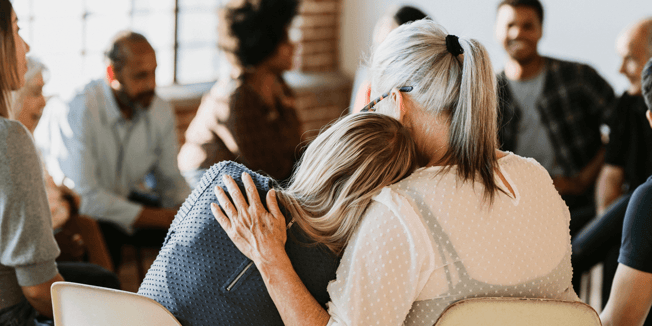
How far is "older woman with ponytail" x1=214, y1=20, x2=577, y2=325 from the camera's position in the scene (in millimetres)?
1073

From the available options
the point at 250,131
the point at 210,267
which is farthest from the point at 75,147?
the point at 210,267

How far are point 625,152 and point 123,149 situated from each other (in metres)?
2.15

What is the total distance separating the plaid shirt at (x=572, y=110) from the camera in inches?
114

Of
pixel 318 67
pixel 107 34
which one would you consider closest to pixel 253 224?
pixel 107 34

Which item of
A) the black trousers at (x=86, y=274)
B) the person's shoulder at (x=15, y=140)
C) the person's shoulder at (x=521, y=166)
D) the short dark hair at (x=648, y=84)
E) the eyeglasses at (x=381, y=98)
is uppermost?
the short dark hair at (x=648, y=84)

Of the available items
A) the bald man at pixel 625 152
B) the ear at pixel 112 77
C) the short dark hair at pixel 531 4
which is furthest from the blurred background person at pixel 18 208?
the short dark hair at pixel 531 4

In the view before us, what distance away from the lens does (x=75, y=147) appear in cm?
251

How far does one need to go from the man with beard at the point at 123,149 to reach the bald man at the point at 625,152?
169 centimetres

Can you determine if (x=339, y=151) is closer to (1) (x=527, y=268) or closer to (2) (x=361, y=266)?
(2) (x=361, y=266)

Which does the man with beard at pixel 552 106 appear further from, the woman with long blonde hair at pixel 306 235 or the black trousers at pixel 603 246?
the woman with long blonde hair at pixel 306 235

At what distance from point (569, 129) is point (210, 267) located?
229 cm

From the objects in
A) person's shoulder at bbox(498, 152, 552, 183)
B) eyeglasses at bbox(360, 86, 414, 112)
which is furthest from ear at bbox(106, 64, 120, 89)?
person's shoulder at bbox(498, 152, 552, 183)

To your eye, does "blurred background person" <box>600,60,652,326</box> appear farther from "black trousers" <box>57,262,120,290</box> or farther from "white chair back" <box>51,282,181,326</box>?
"black trousers" <box>57,262,120,290</box>

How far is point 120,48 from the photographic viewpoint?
2545mm
